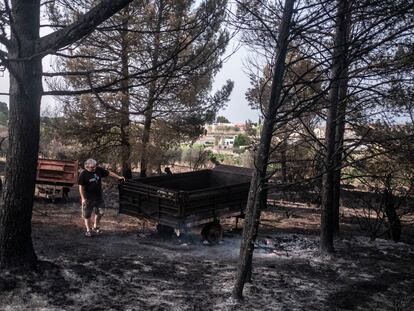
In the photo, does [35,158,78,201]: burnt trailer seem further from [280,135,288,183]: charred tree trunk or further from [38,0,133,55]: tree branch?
[38,0,133,55]: tree branch

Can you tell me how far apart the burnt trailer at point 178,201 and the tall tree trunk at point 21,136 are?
337 cm

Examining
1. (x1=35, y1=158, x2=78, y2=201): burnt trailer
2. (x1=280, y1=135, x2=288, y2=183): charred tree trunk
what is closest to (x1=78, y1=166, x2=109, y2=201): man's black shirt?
(x1=280, y1=135, x2=288, y2=183): charred tree trunk

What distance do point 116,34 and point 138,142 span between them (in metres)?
4.45

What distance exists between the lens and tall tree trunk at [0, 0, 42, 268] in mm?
5703

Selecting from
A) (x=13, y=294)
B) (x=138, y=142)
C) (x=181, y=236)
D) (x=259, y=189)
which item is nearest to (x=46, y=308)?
(x=13, y=294)

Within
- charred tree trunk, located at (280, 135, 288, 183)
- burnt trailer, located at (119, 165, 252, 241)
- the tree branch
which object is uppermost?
the tree branch

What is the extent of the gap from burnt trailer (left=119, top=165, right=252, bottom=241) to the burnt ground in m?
0.58

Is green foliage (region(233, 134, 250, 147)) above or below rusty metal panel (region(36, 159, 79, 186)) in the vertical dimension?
above

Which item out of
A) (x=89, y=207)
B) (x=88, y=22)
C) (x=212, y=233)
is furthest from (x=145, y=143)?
(x=88, y=22)

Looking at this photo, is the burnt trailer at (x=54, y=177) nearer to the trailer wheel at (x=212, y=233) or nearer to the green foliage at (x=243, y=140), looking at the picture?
the trailer wheel at (x=212, y=233)

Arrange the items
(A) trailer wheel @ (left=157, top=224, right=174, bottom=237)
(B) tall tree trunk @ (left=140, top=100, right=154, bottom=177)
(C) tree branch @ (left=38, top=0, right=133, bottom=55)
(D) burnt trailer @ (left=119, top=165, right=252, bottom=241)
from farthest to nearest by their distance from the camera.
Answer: (B) tall tree trunk @ (left=140, top=100, right=154, bottom=177) → (A) trailer wheel @ (left=157, top=224, right=174, bottom=237) → (D) burnt trailer @ (left=119, top=165, right=252, bottom=241) → (C) tree branch @ (left=38, top=0, right=133, bottom=55)

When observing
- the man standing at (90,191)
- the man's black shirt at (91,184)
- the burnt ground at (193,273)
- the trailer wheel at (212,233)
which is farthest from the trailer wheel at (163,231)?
the man's black shirt at (91,184)

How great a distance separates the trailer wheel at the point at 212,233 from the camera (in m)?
9.36

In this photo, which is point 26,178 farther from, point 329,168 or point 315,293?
point 315,293
